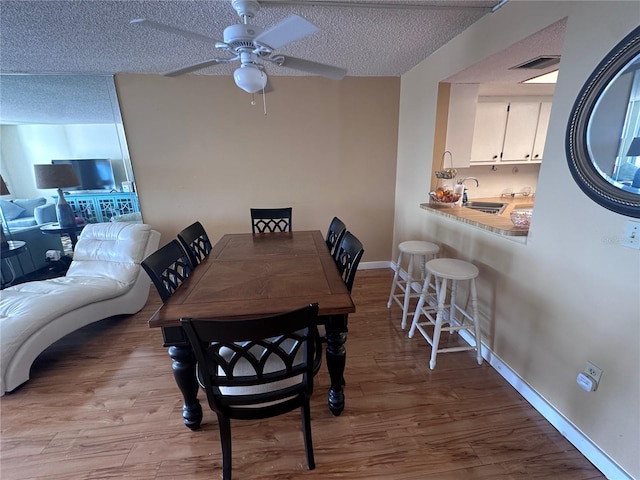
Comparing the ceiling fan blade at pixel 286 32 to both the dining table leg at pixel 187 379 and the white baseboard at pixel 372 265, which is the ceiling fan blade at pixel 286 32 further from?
the white baseboard at pixel 372 265

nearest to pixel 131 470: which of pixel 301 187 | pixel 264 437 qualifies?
pixel 264 437

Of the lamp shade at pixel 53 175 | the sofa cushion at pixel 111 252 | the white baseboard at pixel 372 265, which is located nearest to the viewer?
the sofa cushion at pixel 111 252

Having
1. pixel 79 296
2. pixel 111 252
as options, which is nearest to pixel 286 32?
pixel 79 296

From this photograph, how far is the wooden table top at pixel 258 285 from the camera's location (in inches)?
51.5

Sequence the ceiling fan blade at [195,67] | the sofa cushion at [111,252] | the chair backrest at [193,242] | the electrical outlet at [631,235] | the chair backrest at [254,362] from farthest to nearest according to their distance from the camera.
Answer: the sofa cushion at [111,252]
the chair backrest at [193,242]
the ceiling fan blade at [195,67]
the electrical outlet at [631,235]
the chair backrest at [254,362]

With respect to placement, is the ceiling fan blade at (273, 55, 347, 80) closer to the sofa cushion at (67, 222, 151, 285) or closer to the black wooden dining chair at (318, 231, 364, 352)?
the black wooden dining chair at (318, 231, 364, 352)

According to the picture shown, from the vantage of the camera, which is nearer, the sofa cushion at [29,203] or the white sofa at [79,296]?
the white sofa at [79,296]

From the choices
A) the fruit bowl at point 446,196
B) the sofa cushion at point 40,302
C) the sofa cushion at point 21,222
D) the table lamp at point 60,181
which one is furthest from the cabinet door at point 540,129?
the sofa cushion at point 21,222

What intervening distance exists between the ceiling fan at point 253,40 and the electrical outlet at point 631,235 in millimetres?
1617

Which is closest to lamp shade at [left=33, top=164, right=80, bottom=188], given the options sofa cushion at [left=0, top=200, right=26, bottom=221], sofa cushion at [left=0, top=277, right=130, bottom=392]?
sofa cushion at [left=0, top=200, right=26, bottom=221]

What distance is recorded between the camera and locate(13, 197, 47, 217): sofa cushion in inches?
122

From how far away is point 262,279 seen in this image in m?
1.65

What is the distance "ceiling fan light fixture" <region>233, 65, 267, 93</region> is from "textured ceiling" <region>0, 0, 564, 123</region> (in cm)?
55

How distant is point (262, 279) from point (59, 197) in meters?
3.05
